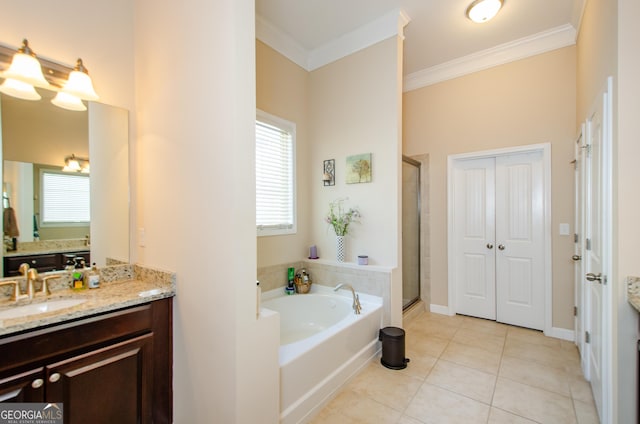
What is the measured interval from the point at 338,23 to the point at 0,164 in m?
2.90

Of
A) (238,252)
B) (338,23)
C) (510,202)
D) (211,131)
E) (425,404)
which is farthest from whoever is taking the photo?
(510,202)

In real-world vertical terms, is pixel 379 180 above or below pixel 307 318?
above

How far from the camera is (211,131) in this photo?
1.51 meters

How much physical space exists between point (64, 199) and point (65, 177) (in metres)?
0.14

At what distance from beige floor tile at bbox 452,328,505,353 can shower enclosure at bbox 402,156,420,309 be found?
68 centimetres

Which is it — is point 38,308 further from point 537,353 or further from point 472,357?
point 537,353

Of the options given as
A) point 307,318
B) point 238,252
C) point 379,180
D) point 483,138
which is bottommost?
point 307,318

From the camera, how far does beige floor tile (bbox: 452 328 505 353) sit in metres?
2.85

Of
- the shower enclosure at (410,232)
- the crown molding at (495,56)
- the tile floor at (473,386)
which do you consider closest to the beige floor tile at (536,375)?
the tile floor at (473,386)

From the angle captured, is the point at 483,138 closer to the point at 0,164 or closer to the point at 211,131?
the point at 211,131

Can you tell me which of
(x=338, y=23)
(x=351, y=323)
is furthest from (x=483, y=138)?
(x=351, y=323)

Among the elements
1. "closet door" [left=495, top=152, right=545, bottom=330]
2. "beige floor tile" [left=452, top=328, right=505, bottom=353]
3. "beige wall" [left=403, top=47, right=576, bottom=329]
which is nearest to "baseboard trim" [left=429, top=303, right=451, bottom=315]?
"beige wall" [left=403, top=47, right=576, bottom=329]

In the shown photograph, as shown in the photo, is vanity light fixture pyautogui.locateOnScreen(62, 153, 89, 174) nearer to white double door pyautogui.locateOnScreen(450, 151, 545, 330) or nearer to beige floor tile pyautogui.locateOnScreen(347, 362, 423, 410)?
beige floor tile pyautogui.locateOnScreen(347, 362, 423, 410)

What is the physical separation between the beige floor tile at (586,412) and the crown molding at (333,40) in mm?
3378
